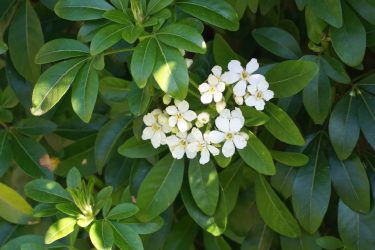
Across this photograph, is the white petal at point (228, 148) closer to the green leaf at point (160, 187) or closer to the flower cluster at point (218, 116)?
the flower cluster at point (218, 116)

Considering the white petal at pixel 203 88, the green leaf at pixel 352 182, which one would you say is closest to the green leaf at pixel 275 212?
the green leaf at pixel 352 182

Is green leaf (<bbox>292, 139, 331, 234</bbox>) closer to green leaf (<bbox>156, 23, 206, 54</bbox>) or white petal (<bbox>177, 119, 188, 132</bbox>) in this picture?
white petal (<bbox>177, 119, 188, 132</bbox>)

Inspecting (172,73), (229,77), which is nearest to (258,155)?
(229,77)

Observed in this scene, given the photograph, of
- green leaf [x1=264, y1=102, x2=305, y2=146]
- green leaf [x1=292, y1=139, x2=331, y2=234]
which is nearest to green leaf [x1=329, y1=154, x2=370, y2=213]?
green leaf [x1=292, y1=139, x2=331, y2=234]

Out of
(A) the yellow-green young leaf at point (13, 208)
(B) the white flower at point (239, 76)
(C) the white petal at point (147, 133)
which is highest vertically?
(B) the white flower at point (239, 76)

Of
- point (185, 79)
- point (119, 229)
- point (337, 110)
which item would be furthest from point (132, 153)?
point (337, 110)

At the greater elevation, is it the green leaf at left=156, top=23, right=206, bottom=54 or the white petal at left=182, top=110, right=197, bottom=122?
the green leaf at left=156, top=23, right=206, bottom=54
